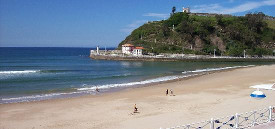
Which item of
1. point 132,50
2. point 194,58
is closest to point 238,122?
point 194,58

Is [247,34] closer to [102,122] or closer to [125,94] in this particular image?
[125,94]

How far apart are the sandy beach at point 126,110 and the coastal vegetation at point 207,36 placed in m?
59.9

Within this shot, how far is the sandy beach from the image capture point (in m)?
15.6

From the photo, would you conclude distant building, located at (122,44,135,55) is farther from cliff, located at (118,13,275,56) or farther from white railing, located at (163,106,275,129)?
white railing, located at (163,106,275,129)

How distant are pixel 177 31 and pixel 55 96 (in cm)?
7462

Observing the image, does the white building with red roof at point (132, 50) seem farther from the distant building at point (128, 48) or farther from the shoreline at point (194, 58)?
the shoreline at point (194, 58)

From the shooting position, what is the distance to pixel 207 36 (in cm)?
9125

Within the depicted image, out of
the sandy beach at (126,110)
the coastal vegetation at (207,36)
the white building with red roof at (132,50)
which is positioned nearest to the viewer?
the sandy beach at (126,110)

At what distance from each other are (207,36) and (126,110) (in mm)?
76911

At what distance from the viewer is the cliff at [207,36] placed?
282 feet

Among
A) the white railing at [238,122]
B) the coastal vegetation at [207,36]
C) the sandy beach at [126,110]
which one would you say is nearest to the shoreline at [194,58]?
the coastal vegetation at [207,36]

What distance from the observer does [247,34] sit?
94.4 meters

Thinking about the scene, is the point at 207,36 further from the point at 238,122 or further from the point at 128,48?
the point at 238,122

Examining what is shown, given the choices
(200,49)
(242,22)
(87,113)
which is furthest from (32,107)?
(242,22)
